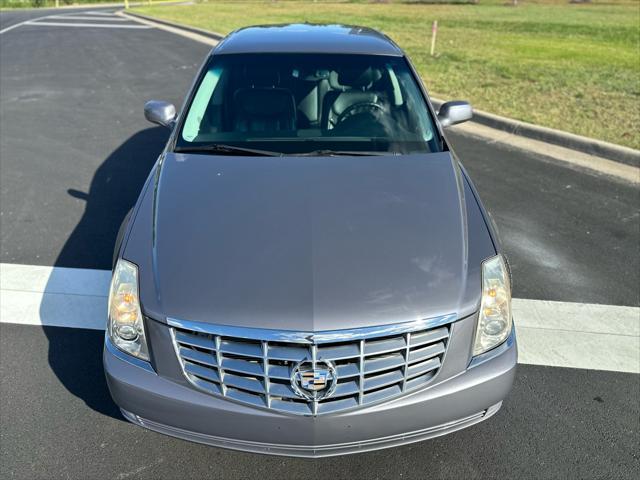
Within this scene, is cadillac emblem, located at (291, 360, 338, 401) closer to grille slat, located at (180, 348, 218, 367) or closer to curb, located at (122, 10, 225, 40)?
grille slat, located at (180, 348, 218, 367)

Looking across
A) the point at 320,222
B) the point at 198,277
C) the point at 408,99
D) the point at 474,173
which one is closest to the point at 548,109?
the point at 474,173

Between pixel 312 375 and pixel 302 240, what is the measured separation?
681 millimetres

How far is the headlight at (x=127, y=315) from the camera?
2584 mm

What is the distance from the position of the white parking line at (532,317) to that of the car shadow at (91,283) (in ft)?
0.04

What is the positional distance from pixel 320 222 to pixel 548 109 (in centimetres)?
746

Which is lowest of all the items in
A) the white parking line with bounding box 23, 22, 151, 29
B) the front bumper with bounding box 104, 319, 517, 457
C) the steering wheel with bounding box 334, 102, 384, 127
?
the white parking line with bounding box 23, 22, 151, 29

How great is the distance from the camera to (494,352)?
265 centimetres

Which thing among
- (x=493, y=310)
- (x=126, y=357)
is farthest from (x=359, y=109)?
(x=126, y=357)

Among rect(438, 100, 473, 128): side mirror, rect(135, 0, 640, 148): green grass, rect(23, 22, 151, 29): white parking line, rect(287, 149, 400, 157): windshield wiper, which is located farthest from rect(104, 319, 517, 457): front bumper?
rect(23, 22, 151, 29): white parking line

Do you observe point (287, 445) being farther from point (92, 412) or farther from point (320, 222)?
point (92, 412)

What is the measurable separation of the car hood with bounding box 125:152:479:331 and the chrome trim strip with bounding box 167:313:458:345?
3 centimetres

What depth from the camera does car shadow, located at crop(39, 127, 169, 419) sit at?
3.43 metres

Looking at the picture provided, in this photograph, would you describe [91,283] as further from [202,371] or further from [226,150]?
[202,371]

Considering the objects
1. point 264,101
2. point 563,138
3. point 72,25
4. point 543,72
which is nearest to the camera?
point 264,101
